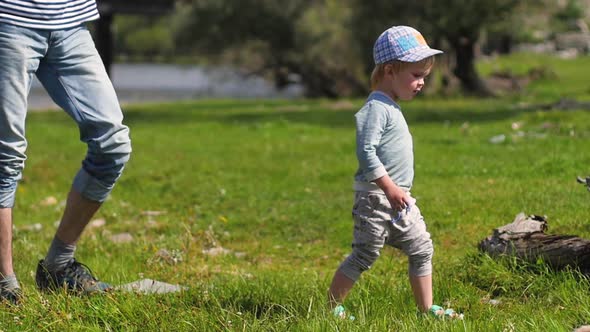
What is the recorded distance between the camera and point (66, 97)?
532cm

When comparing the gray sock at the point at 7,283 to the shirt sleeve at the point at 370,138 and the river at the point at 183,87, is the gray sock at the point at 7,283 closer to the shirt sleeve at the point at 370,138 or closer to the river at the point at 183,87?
the shirt sleeve at the point at 370,138

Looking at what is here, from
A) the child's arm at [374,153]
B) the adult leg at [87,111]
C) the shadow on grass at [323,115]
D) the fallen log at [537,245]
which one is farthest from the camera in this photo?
the shadow on grass at [323,115]

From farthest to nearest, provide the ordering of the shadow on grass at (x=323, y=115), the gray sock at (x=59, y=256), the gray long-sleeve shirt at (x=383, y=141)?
the shadow on grass at (x=323, y=115) → the gray sock at (x=59, y=256) → the gray long-sleeve shirt at (x=383, y=141)

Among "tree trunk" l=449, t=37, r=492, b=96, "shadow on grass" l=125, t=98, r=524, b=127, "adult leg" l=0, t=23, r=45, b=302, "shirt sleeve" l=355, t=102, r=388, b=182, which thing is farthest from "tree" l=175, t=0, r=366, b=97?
"shirt sleeve" l=355, t=102, r=388, b=182

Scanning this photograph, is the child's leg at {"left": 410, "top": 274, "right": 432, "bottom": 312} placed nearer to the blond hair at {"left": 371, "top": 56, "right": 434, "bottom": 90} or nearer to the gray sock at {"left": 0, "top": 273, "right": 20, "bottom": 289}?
the blond hair at {"left": 371, "top": 56, "right": 434, "bottom": 90}

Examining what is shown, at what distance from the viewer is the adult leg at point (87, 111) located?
5289 mm

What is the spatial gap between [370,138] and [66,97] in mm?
1758

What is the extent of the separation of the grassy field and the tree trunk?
1047 centimetres

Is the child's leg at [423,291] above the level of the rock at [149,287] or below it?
above

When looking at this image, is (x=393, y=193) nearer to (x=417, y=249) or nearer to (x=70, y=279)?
(x=417, y=249)

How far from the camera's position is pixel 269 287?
5.63m

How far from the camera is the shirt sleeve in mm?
4727

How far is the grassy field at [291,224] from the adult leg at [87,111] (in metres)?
0.60

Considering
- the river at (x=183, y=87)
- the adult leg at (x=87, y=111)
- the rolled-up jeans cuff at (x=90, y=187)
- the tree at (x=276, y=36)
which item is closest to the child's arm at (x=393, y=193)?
the adult leg at (x=87, y=111)
